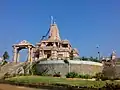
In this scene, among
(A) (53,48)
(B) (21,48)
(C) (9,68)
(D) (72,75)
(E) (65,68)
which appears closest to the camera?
(D) (72,75)

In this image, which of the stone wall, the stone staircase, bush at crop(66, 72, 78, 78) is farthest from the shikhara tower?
bush at crop(66, 72, 78, 78)

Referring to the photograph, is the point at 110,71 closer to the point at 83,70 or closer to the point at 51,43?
the point at 83,70

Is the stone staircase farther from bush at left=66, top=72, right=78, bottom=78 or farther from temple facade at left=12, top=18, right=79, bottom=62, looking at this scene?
bush at left=66, top=72, right=78, bottom=78

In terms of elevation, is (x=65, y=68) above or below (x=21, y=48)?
below

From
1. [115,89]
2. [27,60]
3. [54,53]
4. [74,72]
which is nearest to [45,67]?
[74,72]

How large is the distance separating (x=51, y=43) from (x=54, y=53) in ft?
20.5

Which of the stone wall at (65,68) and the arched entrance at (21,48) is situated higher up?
the arched entrance at (21,48)

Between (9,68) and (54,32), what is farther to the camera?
(54,32)

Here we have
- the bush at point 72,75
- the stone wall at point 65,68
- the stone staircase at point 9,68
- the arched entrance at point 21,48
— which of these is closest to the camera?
the bush at point 72,75

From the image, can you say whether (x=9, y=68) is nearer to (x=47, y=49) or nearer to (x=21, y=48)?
(x=21, y=48)

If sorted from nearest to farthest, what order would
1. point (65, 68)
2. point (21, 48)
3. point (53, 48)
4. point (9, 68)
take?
point (65, 68)
point (9, 68)
point (21, 48)
point (53, 48)

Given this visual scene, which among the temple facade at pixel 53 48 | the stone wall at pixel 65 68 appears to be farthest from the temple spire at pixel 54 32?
the stone wall at pixel 65 68

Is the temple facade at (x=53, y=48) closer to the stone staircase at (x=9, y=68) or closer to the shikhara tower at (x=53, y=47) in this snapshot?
the shikhara tower at (x=53, y=47)

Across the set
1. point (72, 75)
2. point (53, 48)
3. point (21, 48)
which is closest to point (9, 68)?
point (21, 48)
